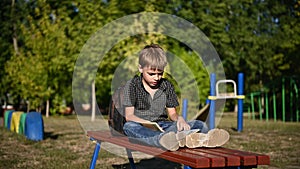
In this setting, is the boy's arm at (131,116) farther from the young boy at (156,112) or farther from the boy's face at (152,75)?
the boy's face at (152,75)

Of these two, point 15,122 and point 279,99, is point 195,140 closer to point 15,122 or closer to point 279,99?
point 15,122

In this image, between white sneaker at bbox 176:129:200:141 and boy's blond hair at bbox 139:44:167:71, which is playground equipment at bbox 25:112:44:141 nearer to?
boy's blond hair at bbox 139:44:167:71

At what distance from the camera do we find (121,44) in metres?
18.4

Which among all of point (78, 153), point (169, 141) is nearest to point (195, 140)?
point (169, 141)

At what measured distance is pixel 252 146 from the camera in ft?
27.8

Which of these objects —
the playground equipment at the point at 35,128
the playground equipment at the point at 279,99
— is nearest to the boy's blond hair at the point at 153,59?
the playground equipment at the point at 35,128

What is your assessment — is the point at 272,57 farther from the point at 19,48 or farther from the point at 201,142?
the point at 201,142

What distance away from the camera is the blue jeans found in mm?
3684

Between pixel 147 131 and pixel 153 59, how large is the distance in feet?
2.39

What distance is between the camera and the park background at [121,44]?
65.0 ft

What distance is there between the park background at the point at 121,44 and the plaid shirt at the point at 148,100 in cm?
1333

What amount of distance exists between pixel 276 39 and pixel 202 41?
18.0 ft

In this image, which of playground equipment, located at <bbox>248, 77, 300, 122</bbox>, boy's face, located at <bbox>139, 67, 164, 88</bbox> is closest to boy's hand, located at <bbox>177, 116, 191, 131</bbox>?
boy's face, located at <bbox>139, 67, 164, 88</bbox>

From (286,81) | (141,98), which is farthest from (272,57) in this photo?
(141,98)
